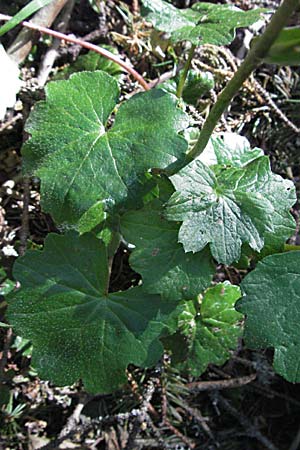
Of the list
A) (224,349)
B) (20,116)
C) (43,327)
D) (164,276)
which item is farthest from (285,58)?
(20,116)

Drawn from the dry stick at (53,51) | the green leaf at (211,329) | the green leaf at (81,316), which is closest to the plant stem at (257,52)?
the green leaf at (81,316)

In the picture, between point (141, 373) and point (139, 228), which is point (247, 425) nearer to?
point (141, 373)

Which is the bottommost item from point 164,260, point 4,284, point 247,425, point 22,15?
point 247,425

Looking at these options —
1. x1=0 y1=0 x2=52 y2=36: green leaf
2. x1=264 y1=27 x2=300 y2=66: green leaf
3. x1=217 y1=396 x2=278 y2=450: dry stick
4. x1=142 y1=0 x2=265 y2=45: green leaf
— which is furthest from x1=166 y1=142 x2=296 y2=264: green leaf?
x1=217 y1=396 x2=278 y2=450: dry stick

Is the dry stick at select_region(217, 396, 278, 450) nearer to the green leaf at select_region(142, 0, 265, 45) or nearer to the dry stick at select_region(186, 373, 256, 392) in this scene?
the dry stick at select_region(186, 373, 256, 392)

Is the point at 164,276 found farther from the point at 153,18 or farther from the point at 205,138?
the point at 153,18

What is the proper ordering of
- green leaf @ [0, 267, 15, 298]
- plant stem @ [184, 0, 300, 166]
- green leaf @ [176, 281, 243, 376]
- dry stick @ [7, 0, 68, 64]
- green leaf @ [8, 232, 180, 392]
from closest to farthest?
1. plant stem @ [184, 0, 300, 166]
2. green leaf @ [8, 232, 180, 392]
3. green leaf @ [176, 281, 243, 376]
4. green leaf @ [0, 267, 15, 298]
5. dry stick @ [7, 0, 68, 64]

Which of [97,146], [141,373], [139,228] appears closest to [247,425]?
[141,373]
